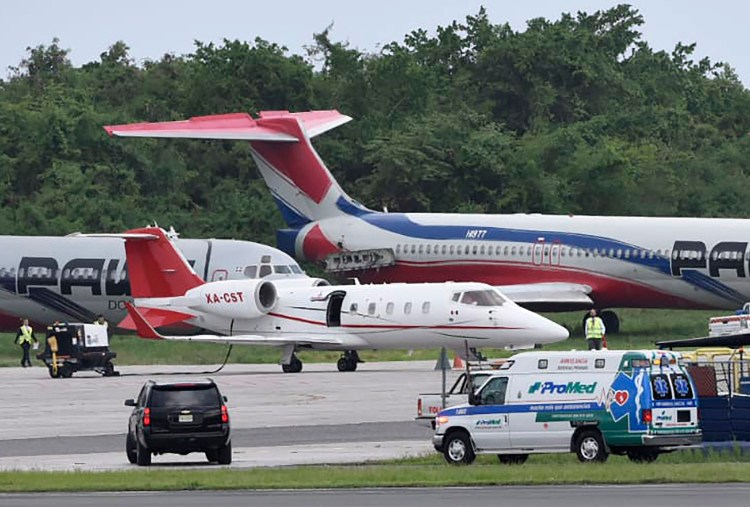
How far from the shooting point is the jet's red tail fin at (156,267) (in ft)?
168

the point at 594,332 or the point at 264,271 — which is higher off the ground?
the point at 264,271

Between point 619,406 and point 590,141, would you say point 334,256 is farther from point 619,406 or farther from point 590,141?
point 619,406

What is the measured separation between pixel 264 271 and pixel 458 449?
2742 centimetres

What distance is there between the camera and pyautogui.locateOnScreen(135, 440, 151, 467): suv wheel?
93.0 feet

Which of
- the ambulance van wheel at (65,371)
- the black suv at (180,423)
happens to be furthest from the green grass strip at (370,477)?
the ambulance van wheel at (65,371)

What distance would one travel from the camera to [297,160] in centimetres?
6425

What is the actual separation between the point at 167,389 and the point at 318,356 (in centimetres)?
2982

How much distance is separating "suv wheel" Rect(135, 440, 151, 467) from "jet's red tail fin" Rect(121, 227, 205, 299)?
2268 cm

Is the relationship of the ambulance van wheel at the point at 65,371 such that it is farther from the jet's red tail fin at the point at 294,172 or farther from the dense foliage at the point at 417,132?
the dense foliage at the point at 417,132

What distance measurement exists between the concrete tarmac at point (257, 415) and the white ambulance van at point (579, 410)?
2247 millimetres

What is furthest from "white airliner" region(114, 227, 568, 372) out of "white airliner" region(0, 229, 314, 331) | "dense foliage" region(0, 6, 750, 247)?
"dense foliage" region(0, 6, 750, 247)

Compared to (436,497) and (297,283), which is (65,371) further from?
(436,497)

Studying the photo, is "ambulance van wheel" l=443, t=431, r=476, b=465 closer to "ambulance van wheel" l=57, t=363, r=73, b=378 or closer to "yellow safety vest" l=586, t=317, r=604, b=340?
"yellow safety vest" l=586, t=317, r=604, b=340

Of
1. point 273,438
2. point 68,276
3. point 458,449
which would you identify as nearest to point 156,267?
point 68,276
